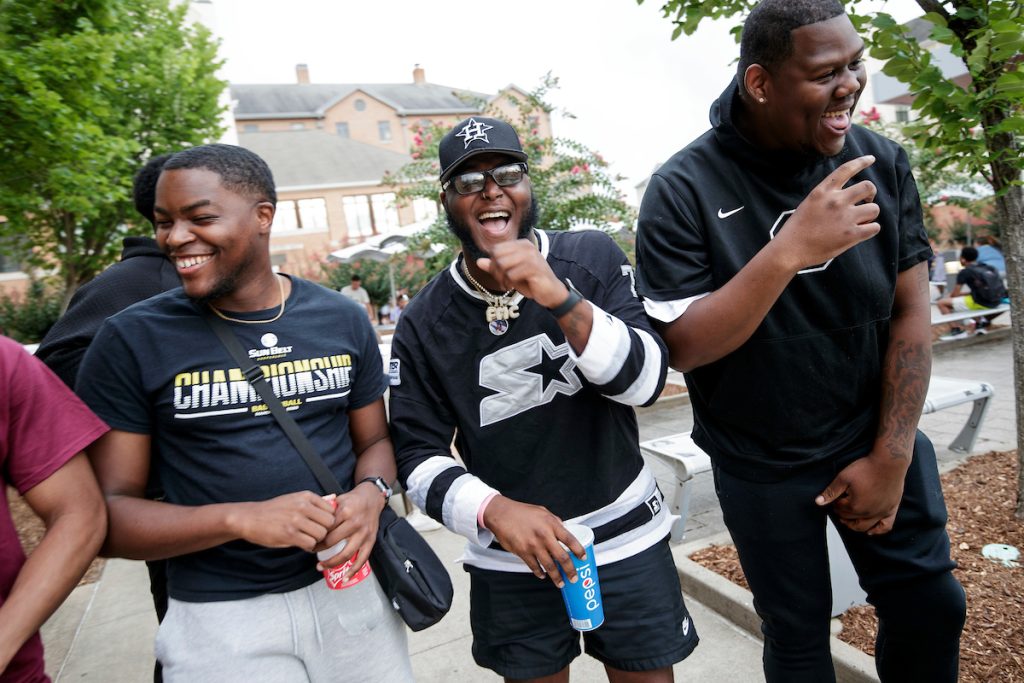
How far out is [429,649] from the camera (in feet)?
11.5

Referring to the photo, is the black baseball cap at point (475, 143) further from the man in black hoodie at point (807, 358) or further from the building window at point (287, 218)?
the building window at point (287, 218)

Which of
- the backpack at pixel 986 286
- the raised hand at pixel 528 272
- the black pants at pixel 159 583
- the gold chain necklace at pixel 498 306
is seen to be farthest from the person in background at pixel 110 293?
the backpack at pixel 986 286

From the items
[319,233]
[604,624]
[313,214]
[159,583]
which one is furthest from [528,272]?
[313,214]

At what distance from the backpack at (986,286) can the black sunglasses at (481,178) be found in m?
11.3

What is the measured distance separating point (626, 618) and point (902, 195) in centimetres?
141

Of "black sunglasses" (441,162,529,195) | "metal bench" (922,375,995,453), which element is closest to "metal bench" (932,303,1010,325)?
"metal bench" (922,375,995,453)

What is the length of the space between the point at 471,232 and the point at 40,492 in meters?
1.20

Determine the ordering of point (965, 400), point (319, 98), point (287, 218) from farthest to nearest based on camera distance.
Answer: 1. point (319, 98)
2. point (287, 218)
3. point (965, 400)

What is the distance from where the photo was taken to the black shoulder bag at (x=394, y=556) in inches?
68.8

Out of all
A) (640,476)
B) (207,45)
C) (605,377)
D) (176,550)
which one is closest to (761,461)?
(640,476)

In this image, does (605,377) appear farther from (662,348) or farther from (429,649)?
(429,649)

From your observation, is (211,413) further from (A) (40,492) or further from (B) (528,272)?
(B) (528,272)

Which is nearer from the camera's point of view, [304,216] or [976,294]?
[976,294]

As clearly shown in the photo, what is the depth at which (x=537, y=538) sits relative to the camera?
1.66m
